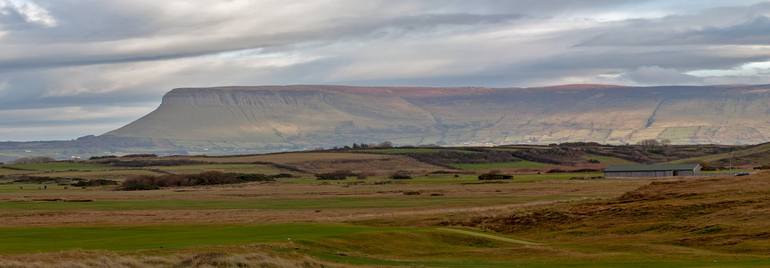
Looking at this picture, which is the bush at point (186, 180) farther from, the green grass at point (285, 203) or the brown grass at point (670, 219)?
the brown grass at point (670, 219)

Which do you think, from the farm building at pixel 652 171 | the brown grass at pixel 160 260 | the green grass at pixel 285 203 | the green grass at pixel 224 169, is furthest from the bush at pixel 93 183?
the brown grass at pixel 160 260

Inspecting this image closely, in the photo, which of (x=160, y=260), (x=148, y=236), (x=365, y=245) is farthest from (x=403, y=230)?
(x=160, y=260)

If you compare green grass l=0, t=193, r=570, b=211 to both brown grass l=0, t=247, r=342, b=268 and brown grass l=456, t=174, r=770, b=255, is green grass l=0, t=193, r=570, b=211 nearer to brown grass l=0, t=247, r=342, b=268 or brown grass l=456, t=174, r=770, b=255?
brown grass l=456, t=174, r=770, b=255

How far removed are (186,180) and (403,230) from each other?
108092 millimetres

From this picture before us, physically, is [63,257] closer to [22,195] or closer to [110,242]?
[110,242]

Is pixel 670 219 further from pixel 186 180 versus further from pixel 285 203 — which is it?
pixel 186 180

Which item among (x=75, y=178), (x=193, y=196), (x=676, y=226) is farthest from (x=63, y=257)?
(x=75, y=178)

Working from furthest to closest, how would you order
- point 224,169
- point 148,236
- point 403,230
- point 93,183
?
1. point 224,169
2. point 93,183
3. point 403,230
4. point 148,236

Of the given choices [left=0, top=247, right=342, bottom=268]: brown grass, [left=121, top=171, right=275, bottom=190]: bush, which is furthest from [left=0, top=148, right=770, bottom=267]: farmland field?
[left=121, top=171, right=275, bottom=190]: bush

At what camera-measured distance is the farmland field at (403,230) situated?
142 feet

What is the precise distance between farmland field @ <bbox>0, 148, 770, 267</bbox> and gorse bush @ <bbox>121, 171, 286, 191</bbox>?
129 ft

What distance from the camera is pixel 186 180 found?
160 metres

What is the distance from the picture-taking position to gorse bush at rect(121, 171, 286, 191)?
151288 mm

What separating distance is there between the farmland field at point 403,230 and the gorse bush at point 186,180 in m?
39.2
